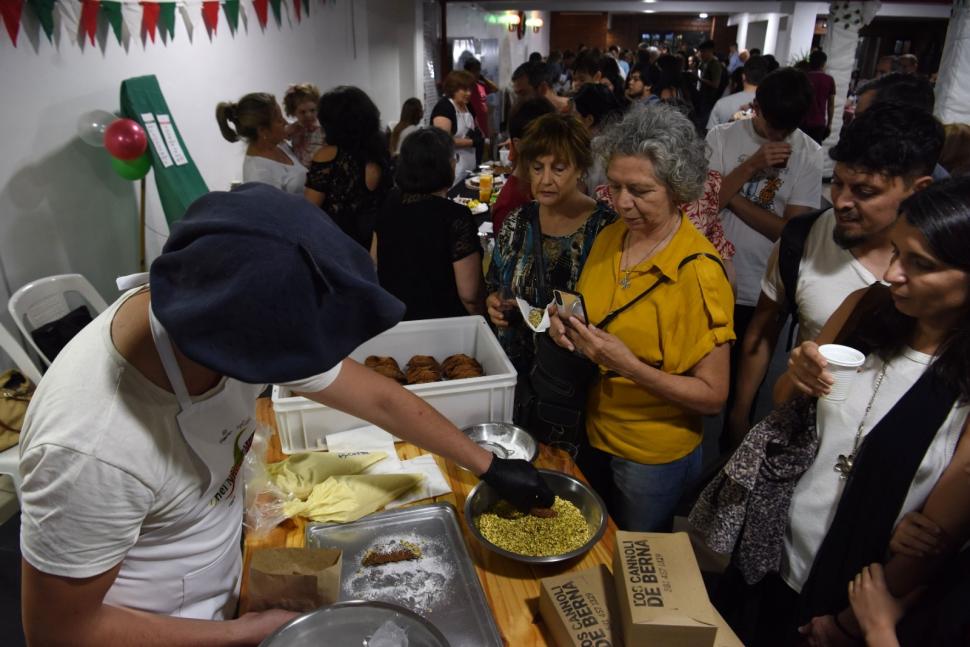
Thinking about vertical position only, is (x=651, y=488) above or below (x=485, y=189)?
below

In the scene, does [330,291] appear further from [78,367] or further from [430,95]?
[430,95]

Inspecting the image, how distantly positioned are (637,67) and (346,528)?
909cm

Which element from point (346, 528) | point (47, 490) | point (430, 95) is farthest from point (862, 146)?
point (430, 95)

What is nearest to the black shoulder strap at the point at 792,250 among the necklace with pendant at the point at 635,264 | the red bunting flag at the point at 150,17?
the necklace with pendant at the point at 635,264

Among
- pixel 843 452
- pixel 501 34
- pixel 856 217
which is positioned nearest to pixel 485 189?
pixel 856 217

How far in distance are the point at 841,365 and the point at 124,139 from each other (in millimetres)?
3566

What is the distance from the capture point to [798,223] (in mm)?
1969

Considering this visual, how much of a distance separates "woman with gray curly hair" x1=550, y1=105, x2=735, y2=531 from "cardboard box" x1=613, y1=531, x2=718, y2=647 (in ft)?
1.86

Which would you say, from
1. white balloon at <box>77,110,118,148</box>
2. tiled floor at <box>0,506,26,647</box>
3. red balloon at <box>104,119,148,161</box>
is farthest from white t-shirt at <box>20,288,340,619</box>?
white balloon at <box>77,110,118,148</box>

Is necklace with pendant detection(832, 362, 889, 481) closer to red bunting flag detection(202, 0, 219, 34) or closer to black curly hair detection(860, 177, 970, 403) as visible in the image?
black curly hair detection(860, 177, 970, 403)

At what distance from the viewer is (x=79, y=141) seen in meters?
3.42

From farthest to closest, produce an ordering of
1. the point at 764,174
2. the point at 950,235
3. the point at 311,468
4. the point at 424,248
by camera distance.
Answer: the point at 764,174 → the point at 424,248 → the point at 311,468 → the point at 950,235

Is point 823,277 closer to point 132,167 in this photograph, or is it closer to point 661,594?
point 661,594

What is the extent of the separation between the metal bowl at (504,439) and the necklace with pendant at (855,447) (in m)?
0.77
